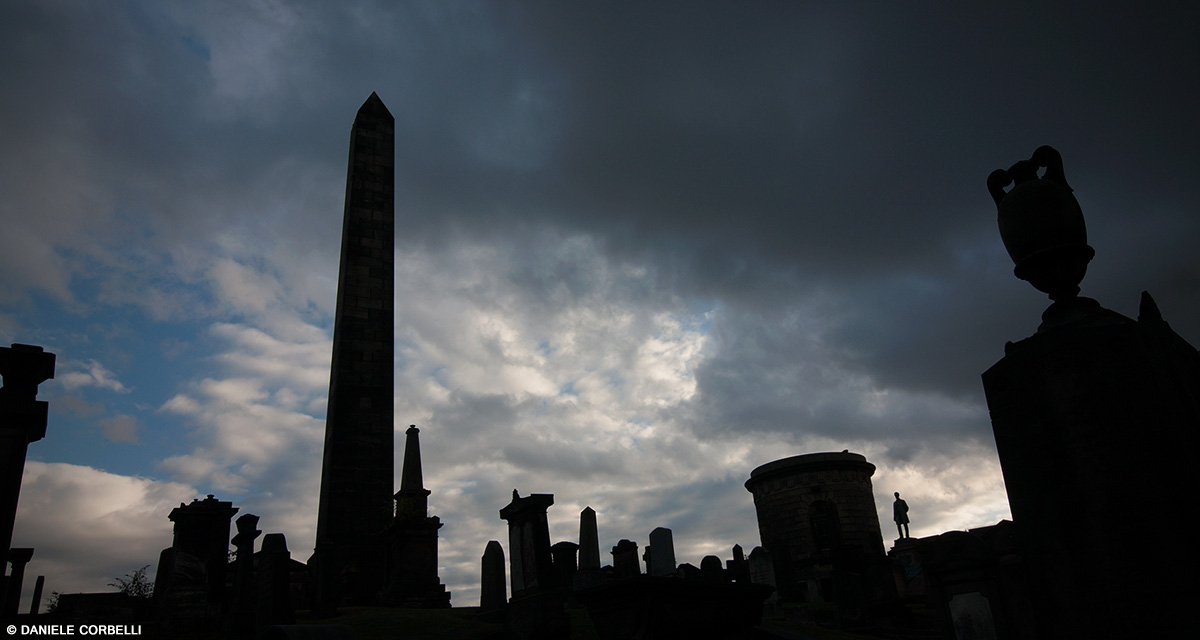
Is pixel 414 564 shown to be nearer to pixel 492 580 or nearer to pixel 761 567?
pixel 492 580

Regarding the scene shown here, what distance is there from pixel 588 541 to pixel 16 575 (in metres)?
11.5

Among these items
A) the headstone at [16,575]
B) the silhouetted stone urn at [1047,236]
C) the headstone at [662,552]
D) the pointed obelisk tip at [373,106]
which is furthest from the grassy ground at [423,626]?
the pointed obelisk tip at [373,106]

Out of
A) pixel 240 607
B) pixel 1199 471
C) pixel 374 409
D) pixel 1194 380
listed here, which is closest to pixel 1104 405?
pixel 1199 471

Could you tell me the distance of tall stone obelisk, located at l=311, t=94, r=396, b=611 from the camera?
16.5m

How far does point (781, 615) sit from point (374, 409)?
11659 mm

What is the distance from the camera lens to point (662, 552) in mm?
13062

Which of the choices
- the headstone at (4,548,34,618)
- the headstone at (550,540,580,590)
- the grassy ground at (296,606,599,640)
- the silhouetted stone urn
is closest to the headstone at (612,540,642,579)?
the headstone at (550,540,580,590)

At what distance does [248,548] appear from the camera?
10.4m

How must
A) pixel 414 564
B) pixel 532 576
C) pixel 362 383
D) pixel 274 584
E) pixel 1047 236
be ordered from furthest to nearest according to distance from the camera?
pixel 362 383 < pixel 414 564 < pixel 532 576 < pixel 274 584 < pixel 1047 236

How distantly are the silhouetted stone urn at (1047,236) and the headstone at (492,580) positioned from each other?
10708 millimetres

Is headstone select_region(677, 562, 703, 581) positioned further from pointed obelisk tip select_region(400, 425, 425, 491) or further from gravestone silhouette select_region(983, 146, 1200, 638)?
gravestone silhouette select_region(983, 146, 1200, 638)

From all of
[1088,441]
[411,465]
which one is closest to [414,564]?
[411,465]

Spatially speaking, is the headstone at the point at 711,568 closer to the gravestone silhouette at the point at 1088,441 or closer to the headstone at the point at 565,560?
the headstone at the point at 565,560

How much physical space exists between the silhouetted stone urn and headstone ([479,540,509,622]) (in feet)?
35.1
